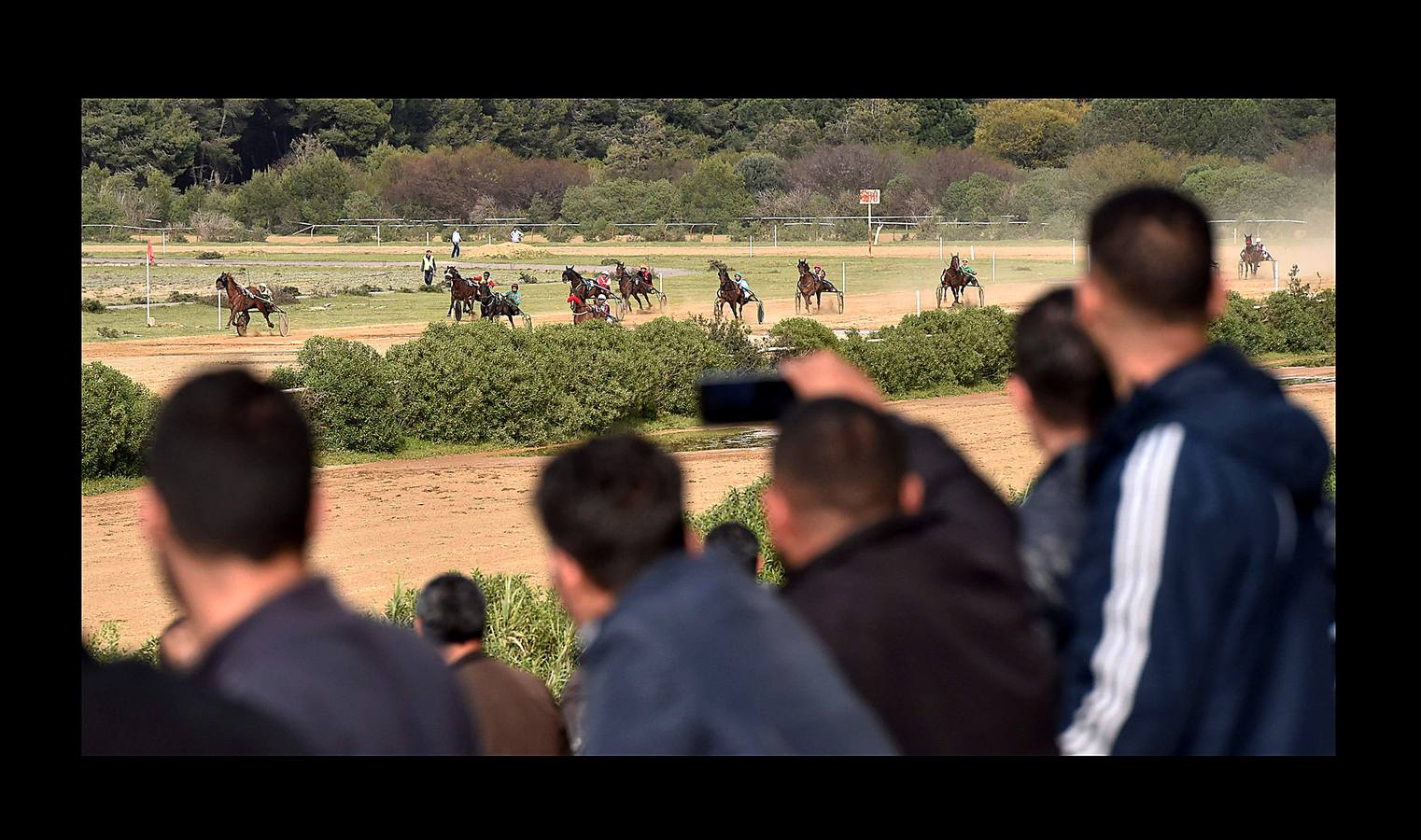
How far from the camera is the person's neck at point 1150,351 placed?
237cm

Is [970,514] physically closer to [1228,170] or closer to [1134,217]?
[1134,217]

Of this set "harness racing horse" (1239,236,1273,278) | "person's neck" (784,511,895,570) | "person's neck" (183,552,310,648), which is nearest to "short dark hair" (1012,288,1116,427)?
"person's neck" (784,511,895,570)

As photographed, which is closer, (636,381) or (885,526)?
(885,526)

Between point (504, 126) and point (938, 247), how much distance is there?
992 inches

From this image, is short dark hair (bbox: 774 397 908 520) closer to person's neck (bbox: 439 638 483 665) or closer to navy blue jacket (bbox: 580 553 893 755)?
navy blue jacket (bbox: 580 553 893 755)

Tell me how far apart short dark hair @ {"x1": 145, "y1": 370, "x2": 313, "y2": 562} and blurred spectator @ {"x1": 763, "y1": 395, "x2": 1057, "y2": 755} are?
0.73 metres

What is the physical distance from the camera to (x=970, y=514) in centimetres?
243

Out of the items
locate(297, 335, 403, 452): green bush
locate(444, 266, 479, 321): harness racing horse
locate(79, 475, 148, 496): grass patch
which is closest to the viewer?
locate(79, 475, 148, 496): grass patch

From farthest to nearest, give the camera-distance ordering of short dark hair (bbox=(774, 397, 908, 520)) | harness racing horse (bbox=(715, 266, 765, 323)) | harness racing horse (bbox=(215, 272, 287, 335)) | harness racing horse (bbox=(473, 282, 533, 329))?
1. harness racing horse (bbox=(715, 266, 765, 323))
2. harness racing horse (bbox=(473, 282, 533, 329))
3. harness racing horse (bbox=(215, 272, 287, 335))
4. short dark hair (bbox=(774, 397, 908, 520))

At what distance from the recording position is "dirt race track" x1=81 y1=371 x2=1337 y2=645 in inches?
545

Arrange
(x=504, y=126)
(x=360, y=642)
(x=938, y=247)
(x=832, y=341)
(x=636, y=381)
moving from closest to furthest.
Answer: (x=360, y=642) → (x=636, y=381) → (x=832, y=341) → (x=938, y=247) → (x=504, y=126)

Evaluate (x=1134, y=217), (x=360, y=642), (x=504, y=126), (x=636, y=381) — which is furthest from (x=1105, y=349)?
(x=504, y=126)

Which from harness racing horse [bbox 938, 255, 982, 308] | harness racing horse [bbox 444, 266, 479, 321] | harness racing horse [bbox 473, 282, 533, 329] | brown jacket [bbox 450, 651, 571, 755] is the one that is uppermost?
harness racing horse [bbox 938, 255, 982, 308]

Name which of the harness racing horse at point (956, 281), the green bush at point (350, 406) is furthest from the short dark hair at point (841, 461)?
the harness racing horse at point (956, 281)
